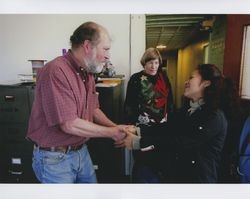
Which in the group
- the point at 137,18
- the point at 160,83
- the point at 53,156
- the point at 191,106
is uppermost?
the point at 137,18

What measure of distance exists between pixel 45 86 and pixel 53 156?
291mm

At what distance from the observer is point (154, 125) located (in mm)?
1081

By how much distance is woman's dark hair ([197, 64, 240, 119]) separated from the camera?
38.5 inches

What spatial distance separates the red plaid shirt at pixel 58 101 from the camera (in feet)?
2.93

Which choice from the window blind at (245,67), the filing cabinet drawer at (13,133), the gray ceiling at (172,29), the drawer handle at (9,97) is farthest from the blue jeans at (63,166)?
the window blind at (245,67)

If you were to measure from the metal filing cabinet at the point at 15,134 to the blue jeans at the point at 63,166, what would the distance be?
9 cm

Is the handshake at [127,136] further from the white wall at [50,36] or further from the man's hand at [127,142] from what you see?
the white wall at [50,36]

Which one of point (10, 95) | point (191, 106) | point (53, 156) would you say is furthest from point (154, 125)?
point (10, 95)

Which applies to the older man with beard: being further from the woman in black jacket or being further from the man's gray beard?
the woman in black jacket

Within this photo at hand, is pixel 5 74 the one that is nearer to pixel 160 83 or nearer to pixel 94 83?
pixel 94 83

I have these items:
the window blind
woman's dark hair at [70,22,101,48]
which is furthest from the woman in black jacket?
woman's dark hair at [70,22,101,48]

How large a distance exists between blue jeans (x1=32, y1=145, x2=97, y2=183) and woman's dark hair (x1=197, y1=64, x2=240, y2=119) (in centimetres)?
59

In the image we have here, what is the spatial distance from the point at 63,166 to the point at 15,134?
0.29 meters
